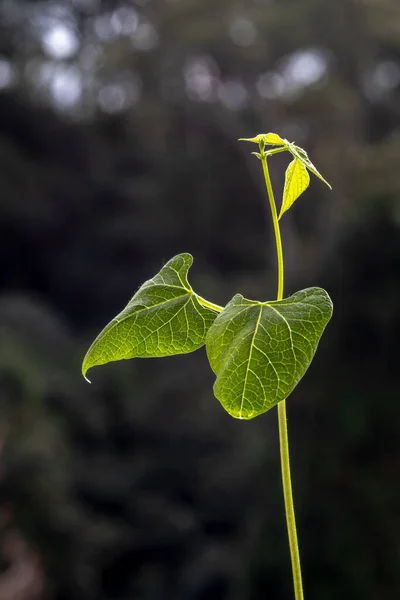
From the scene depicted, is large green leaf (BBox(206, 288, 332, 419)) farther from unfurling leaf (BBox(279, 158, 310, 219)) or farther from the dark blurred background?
the dark blurred background

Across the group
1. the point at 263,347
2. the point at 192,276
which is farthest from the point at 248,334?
the point at 192,276

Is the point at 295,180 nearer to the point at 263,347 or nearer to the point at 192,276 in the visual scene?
the point at 263,347

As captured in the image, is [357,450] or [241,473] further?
[241,473]

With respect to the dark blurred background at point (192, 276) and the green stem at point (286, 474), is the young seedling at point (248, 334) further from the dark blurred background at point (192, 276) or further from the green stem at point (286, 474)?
the dark blurred background at point (192, 276)

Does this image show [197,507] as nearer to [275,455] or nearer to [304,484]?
[275,455]

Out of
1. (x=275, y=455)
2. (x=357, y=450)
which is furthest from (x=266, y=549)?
(x=275, y=455)

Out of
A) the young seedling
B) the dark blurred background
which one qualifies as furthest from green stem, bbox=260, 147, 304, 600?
the dark blurred background

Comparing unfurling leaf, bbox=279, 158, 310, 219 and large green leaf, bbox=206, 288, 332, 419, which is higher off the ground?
unfurling leaf, bbox=279, 158, 310, 219
